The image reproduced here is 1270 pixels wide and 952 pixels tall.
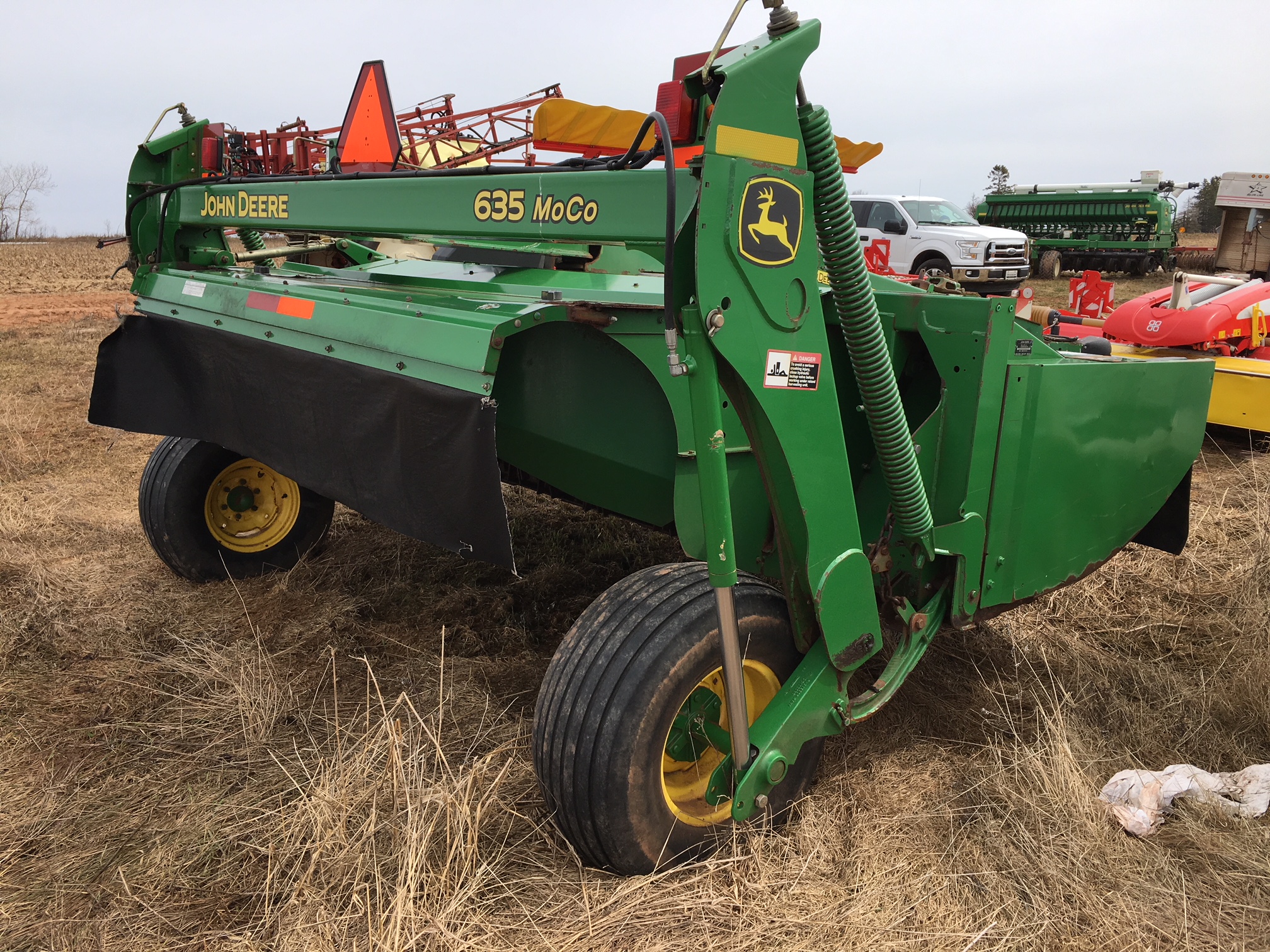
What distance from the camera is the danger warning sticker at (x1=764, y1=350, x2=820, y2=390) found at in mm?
2150

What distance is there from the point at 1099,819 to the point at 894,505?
1005 millimetres

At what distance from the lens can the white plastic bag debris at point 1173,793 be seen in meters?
2.63

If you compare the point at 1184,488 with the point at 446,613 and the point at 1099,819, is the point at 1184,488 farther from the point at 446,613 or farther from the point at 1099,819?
the point at 446,613

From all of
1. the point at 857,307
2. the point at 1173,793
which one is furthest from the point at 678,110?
the point at 1173,793

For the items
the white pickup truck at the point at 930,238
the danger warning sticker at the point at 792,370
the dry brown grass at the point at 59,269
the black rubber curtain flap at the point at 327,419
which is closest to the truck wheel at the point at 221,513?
the black rubber curtain flap at the point at 327,419

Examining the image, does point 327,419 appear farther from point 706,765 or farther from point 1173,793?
point 1173,793

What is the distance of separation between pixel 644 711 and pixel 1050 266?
911 inches

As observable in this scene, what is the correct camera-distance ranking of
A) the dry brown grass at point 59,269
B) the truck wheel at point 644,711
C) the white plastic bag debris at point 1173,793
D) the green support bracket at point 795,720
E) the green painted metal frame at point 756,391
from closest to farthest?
the green painted metal frame at point 756,391 → the truck wheel at point 644,711 → the green support bracket at point 795,720 → the white plastic bag debris at point 1173,793 → the dry brown grass at point 59,269

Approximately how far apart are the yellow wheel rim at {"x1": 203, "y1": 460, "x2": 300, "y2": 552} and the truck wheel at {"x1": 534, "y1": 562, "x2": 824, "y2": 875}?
2.52 meters

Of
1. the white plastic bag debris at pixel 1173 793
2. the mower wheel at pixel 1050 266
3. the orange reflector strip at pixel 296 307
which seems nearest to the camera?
the white plastic bag debris at pixel 1173 793

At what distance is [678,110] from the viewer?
6.65 feet

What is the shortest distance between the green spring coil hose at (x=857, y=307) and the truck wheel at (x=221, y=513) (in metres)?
2.59

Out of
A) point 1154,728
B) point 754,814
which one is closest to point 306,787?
point 754,814

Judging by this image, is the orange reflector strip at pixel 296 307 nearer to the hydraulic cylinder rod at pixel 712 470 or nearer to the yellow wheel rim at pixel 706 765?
the hydraulic cylinder rod at pixel 712 470
